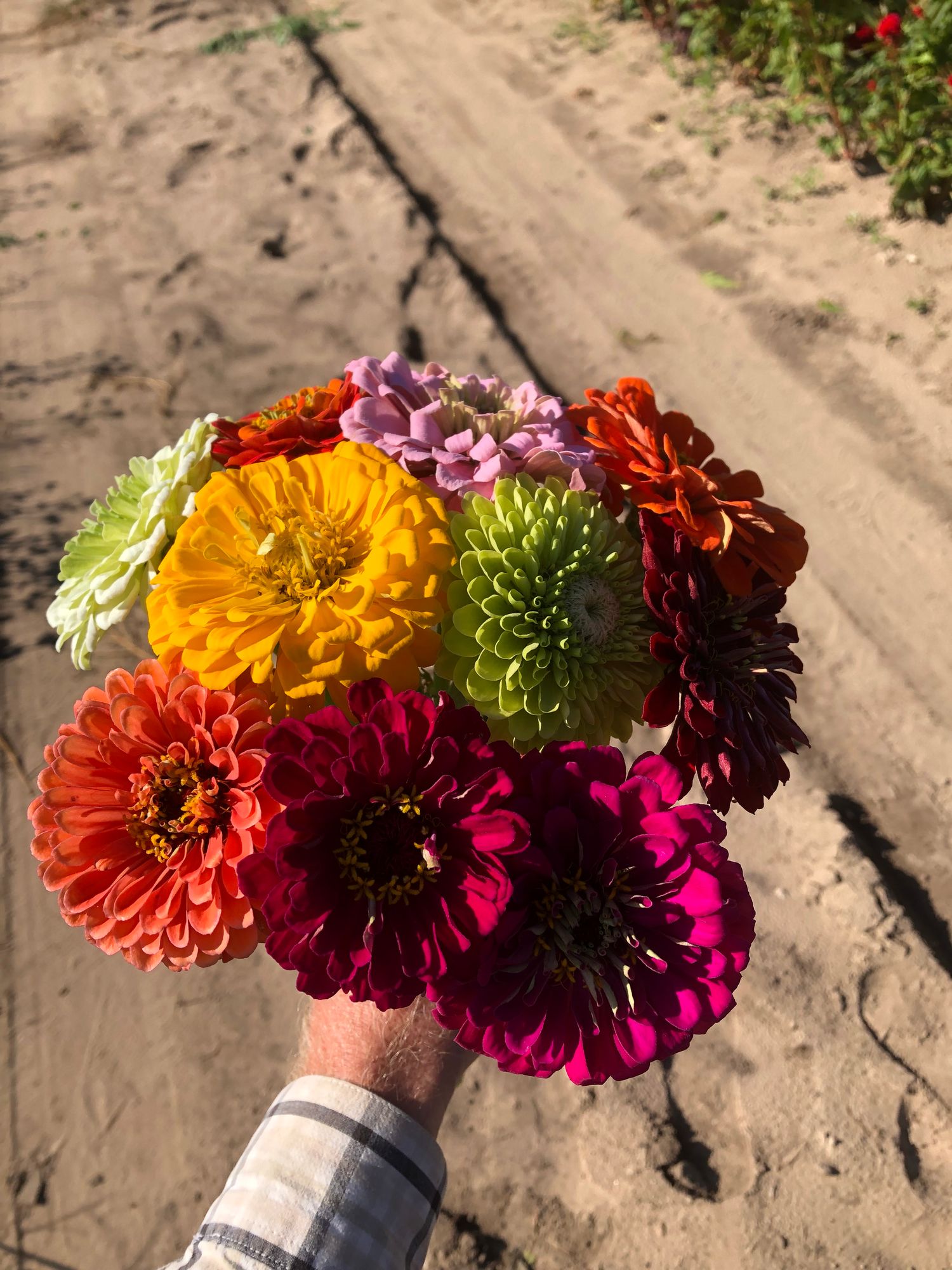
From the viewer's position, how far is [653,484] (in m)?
1.10

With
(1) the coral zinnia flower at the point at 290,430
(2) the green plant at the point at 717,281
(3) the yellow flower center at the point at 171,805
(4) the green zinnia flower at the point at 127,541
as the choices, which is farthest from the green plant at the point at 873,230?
(3) the yellow flower center at the point at 171,805

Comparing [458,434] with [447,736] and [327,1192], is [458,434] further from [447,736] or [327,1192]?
[327,1192]

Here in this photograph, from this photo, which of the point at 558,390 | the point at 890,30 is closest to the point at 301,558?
the point at 558,390

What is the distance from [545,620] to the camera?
3.33 feet

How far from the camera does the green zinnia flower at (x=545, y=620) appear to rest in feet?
3.28

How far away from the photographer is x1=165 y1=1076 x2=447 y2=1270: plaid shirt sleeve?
1.06m

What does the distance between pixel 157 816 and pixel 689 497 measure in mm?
764

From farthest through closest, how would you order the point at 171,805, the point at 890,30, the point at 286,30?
the point at 286,30
the point at 890,30
the point at 171,805

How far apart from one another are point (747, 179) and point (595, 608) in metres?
4.53

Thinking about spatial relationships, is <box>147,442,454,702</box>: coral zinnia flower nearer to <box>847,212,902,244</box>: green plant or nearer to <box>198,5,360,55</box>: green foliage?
<box>847,212,902,244</box>: green plant

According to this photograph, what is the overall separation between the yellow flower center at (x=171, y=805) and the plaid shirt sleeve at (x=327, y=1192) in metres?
0.46

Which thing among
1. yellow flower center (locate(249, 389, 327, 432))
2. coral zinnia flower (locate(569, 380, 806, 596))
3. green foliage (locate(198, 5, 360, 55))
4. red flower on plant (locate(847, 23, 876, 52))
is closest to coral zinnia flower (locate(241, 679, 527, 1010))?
coral zinnia flower (locate(569, 380, 806, 596))

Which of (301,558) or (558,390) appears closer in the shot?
(301,558)

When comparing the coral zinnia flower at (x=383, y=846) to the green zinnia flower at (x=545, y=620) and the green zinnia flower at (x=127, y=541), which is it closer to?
the green zinnia flower at (x=545, y=620)
